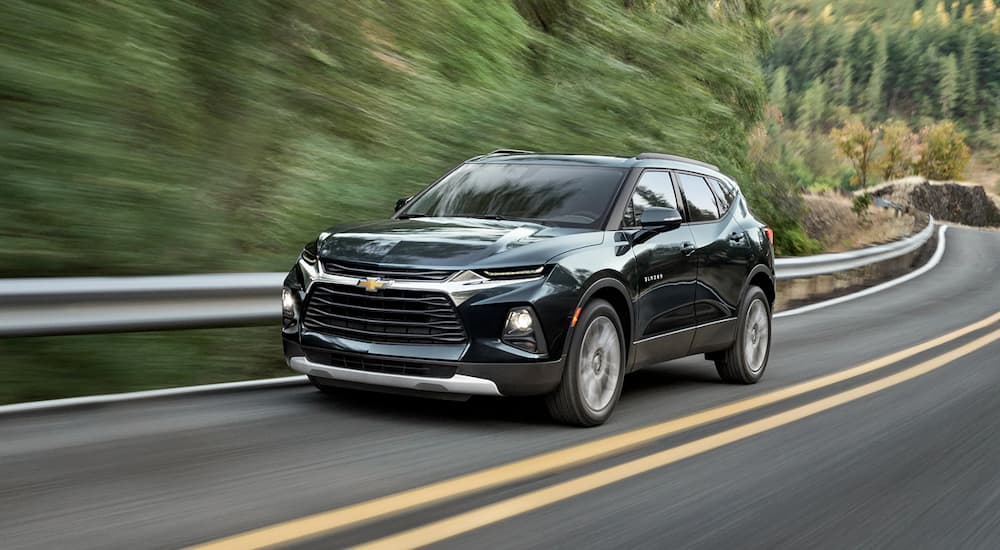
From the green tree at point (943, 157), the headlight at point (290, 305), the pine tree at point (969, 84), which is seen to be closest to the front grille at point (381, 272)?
the headlight at point (290, 305)

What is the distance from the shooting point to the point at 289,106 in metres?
12.2

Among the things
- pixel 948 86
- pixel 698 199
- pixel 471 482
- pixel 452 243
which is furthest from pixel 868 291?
pixel 948 86

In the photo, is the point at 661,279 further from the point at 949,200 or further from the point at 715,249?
the point at 949,200

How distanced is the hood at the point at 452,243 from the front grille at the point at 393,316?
0.60 feet

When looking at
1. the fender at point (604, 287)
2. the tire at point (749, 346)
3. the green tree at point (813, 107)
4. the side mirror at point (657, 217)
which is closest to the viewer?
the fender at point (604, 287)

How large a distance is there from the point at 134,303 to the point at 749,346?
4.74 m

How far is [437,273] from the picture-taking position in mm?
6488

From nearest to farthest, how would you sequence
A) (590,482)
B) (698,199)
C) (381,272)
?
1. (590,482)
2. (381,272)
3. (698,199)

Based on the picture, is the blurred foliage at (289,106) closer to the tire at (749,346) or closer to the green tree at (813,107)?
the tire at (749,346)

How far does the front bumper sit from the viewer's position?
6461 mm

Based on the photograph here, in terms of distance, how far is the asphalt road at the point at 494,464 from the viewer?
185 inches

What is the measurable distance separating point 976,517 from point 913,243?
2521 centimetres

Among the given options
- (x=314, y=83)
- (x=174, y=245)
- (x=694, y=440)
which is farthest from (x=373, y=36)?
(x=694, y=440)

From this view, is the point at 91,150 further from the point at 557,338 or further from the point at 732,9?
the point at 732,9
